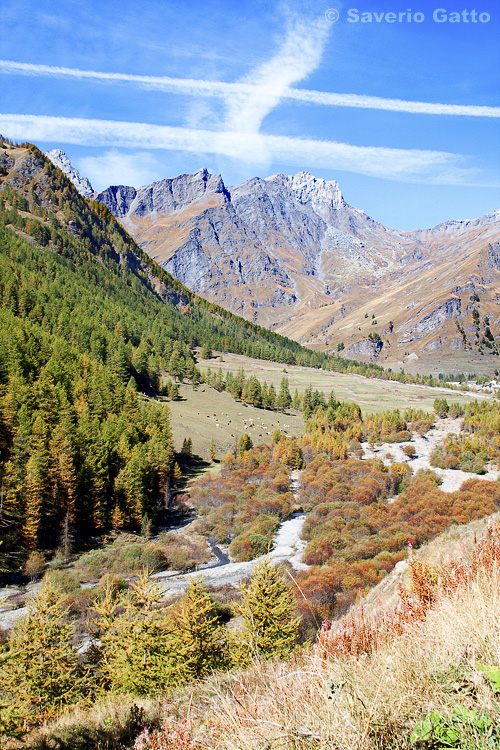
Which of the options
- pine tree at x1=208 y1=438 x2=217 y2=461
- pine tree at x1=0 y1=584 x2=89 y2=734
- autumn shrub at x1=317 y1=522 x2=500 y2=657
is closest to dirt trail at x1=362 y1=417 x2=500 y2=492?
pine tree at x1=208 y1=438 x2=217 y2=461

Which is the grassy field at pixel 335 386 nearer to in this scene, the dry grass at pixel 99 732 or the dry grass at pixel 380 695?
the dry grass at pixel 99 732

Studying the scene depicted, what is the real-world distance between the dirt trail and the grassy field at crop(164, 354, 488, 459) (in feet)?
75.9

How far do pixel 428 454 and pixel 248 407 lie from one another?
166ft

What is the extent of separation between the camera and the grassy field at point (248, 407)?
89125mm

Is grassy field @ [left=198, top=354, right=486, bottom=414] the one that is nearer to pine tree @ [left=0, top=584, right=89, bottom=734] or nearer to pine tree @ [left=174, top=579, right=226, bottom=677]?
pine tree @ [left=174, top=579, right=226, bottom=677]

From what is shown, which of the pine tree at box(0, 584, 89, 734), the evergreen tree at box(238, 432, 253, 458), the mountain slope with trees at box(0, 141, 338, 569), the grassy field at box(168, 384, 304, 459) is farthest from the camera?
the grassy field at box(168, 384, 304, 459)

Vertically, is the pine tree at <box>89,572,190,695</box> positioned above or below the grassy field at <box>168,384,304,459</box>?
above

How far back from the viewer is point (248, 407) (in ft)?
379

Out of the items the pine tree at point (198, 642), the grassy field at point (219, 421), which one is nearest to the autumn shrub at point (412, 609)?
the pine tree at point (198, 642)

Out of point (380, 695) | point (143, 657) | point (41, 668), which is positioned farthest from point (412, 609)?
point (41, 668)

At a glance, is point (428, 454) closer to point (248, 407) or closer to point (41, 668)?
point (248, 407)

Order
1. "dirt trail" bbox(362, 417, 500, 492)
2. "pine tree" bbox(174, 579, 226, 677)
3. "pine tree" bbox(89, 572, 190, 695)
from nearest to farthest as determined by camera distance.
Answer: "pine tree" bbox(89, 572, 190, 695) → "pine tree" bbox(174, 579, 226, 677) → "dirt trail" bbox(362, 417, 500, 492)

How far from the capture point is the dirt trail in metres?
65.1

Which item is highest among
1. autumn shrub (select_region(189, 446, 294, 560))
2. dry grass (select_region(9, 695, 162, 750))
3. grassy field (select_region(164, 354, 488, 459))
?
dry grass (select_region(9, 695, 162, 750))
